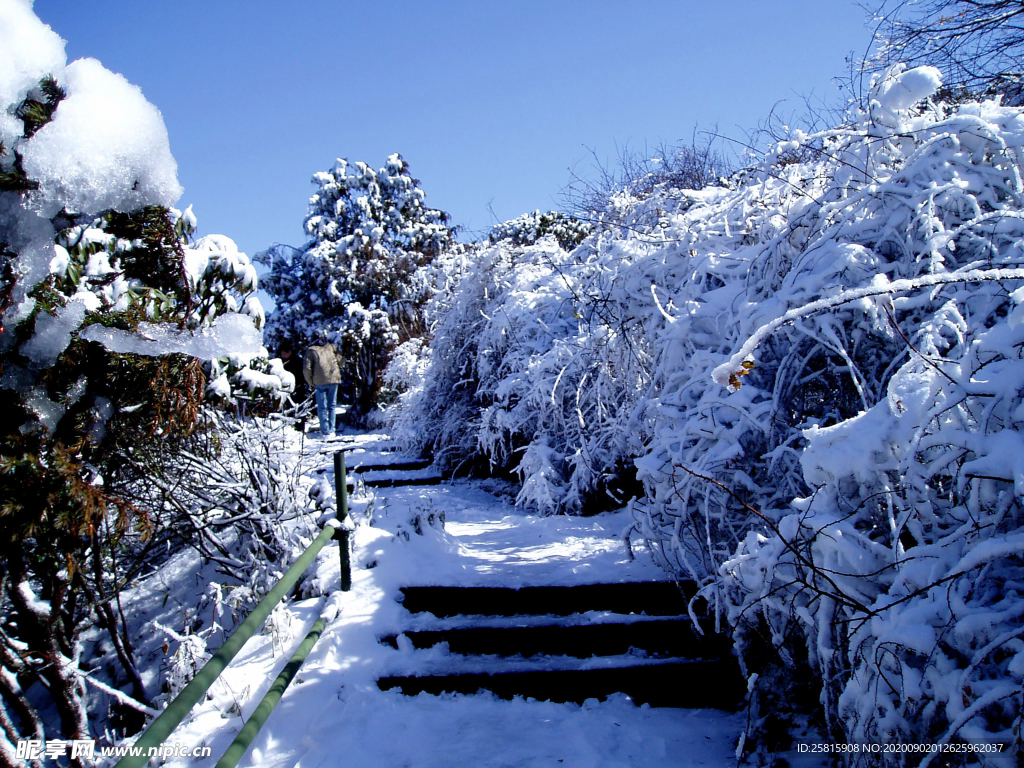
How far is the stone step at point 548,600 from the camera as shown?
10.9 ft

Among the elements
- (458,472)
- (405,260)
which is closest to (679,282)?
(458,472)

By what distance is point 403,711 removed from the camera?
2.71 metres

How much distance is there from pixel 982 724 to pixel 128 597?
476 centimetres

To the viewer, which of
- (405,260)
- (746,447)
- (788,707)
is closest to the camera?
(788,707)

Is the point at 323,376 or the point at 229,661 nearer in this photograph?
the point at 229,661

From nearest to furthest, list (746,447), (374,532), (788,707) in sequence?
(788,707), (746,447), (374,532)

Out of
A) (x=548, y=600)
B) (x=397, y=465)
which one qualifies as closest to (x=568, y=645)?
(x=548, y=600)

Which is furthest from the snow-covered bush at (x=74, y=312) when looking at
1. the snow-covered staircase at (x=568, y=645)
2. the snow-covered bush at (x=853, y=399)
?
the snow-covered staircase at (x=568, y=645)

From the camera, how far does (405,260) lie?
61.3 feet

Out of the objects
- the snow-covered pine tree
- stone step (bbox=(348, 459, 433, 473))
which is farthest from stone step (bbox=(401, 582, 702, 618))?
the snow-covered pine tree

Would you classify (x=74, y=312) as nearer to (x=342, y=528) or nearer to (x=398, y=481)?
(x=342, y=528)

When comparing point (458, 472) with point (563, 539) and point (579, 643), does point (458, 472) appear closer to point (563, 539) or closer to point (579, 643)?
point (563, 539)

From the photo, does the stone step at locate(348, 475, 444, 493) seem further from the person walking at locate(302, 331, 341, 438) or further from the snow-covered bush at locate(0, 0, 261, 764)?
the snow-covered bush at locate(0, 0, 261, 764)

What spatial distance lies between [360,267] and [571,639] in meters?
17.6
